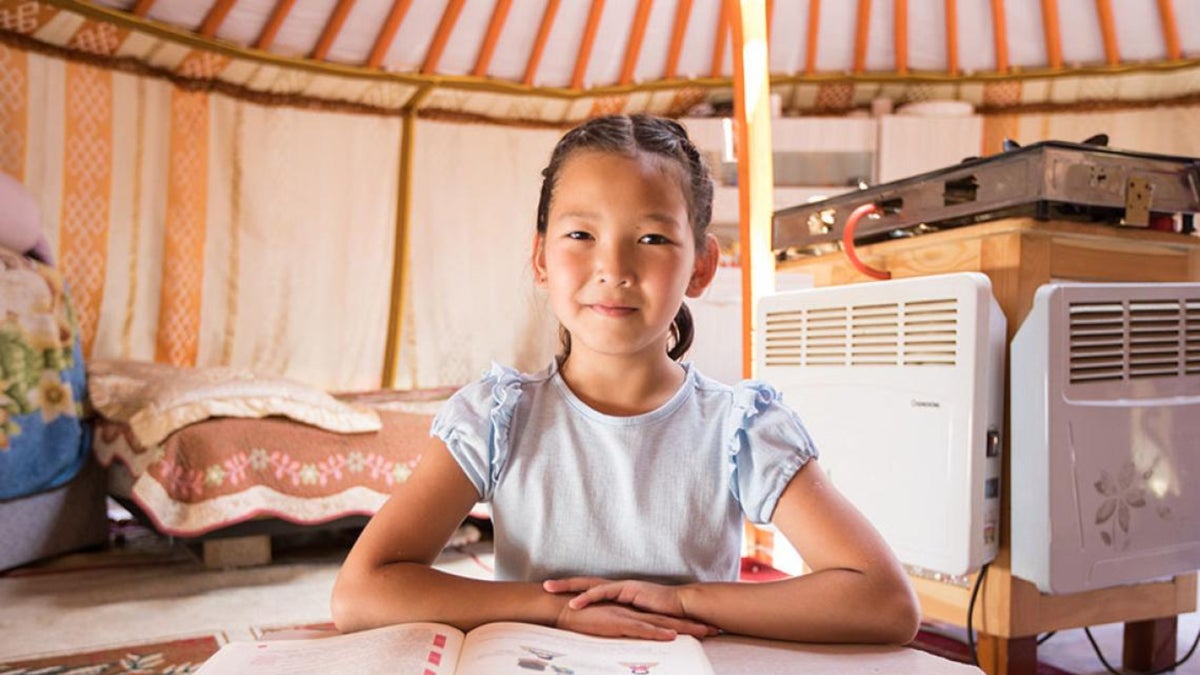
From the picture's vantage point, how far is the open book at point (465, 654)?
0.51 m

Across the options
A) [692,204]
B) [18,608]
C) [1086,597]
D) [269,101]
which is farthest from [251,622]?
[269,101]

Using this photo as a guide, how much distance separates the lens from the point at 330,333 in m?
3.49

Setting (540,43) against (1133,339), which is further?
(540,43)

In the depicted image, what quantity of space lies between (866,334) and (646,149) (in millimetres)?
711

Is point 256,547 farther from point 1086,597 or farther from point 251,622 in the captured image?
point 1086,597

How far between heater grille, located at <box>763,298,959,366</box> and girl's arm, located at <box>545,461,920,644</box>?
0.63 metres

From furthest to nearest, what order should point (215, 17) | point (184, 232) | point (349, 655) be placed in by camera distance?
point (184, 232) < point (215, 17) < point (349, 655)

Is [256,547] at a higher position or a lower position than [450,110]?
lower

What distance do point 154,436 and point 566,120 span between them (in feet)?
7.81

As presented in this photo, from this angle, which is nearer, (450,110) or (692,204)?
(692,204)

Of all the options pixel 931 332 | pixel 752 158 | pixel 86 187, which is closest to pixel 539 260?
pixel 931 332

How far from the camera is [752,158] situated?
1989 mm

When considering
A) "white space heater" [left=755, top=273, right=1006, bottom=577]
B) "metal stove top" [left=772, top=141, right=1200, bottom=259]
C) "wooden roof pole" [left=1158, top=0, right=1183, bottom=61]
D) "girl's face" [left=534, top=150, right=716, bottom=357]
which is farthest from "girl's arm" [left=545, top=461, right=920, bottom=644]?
"wooden roof pole" [left=1158, top=0, right=1183, bottom=61]

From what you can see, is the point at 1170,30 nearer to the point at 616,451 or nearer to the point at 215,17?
the point at 215,17
